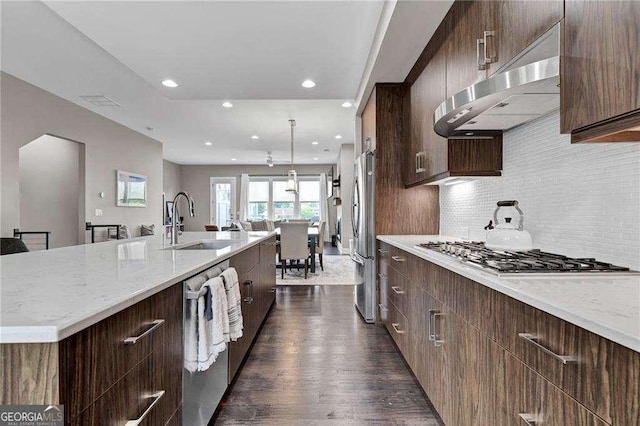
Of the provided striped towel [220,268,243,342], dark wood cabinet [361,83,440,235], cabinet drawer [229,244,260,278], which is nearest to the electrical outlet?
dark wood cabinet [361,83,440,235]

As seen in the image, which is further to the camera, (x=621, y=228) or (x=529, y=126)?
(x=529, y=126)

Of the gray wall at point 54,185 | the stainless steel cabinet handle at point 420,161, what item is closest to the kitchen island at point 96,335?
the stainless steel cabinet handle at point 420,161

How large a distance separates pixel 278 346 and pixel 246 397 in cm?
74

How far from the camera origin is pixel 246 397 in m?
1.92

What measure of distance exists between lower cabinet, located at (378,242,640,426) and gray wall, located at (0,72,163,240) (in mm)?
5078

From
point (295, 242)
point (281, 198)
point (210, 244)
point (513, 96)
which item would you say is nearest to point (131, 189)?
point (295, 242)

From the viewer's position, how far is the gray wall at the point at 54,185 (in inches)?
215

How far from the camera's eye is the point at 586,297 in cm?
86

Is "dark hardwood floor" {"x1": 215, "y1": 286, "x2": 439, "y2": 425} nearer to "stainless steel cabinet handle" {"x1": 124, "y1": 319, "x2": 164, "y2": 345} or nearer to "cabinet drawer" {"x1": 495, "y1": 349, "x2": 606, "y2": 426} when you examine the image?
"cabinet drawer" {"x1": 495, "y1": 349, "x2": 606, "y2": 426}

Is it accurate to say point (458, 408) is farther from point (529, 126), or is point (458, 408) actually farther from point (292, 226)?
point (292, 226)

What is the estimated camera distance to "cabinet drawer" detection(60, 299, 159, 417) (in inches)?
28.0

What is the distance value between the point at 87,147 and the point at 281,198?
6.55 m

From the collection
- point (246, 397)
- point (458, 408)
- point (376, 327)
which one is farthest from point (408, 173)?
point (246, 397)

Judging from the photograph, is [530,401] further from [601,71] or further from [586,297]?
[601,71]
